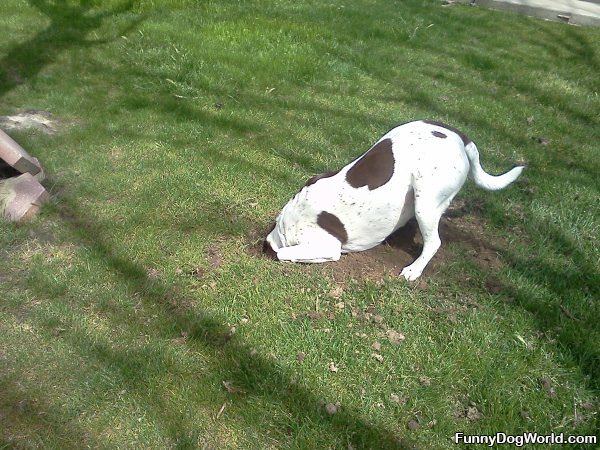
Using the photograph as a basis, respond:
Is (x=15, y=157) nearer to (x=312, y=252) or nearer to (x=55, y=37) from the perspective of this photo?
(x=312, y=252)

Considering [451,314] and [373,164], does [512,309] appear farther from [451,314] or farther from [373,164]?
[373,164]

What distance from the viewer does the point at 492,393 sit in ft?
9.64

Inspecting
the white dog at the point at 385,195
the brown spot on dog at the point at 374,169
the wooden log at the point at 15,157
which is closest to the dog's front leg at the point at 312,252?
the white dog at the point at 385,195

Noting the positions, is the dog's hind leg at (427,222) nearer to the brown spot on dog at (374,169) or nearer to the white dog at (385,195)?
the white dog at (385,195)

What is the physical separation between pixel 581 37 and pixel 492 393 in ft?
25.0

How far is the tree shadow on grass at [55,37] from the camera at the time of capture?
22.4 ft

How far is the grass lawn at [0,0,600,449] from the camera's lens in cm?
293

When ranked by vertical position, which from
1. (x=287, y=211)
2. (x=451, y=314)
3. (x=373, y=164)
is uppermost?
(x=373, y=164)

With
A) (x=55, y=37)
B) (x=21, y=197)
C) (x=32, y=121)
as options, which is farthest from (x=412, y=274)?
Result: (x=55, y=37)

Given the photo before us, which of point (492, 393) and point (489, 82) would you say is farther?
point (489, 82)

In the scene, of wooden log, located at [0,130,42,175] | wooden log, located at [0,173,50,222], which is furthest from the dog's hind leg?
wooden log, located at [0,130,42,175]

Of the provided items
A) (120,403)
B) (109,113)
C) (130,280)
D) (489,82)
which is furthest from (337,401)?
(489,82)

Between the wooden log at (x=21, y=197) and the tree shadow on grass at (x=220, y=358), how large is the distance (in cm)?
76

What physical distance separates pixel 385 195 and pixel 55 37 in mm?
6507
